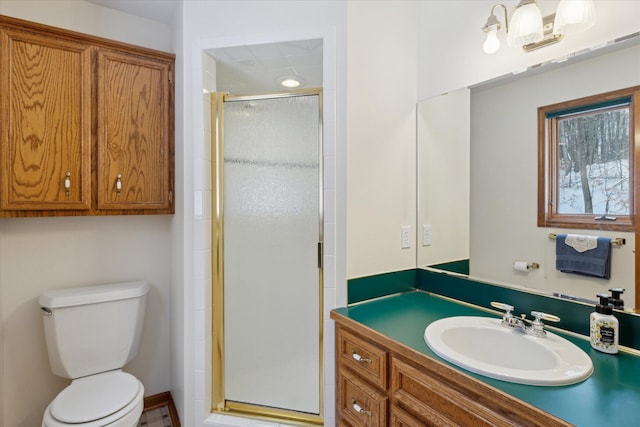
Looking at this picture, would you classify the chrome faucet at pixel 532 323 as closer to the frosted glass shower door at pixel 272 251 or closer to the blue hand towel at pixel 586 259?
the blue hand towel at pixel 586 259

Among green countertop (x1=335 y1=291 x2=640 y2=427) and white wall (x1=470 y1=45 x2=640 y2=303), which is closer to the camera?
green countertop (x1=335 y1=291 x2=640 y2=427)

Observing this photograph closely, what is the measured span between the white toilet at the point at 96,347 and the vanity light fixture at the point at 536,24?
2.19m

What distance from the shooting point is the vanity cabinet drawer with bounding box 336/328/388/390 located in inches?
45.2

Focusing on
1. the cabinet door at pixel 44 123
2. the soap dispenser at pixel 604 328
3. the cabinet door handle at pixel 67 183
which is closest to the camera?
the soap dispenser at pixel 604 328

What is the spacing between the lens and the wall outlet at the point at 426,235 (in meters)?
1.69

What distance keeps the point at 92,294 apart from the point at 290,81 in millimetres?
1672

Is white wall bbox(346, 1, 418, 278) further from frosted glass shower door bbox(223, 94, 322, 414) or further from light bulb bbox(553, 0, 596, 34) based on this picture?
light bulb bbox(553, 0, 596, 34)

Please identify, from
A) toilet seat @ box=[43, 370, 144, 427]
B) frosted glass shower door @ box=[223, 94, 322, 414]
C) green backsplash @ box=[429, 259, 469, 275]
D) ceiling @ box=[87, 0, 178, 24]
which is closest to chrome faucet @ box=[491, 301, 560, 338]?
green backsplash @ box=[429, 259, 469, 275]

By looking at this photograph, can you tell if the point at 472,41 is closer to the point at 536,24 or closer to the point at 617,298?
the point at 536,24

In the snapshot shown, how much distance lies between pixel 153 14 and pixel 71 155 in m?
0.99

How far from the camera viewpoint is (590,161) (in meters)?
1.12

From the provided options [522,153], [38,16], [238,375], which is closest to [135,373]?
[238,375]

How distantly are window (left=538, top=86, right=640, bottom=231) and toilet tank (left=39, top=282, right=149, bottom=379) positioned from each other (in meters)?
2.08

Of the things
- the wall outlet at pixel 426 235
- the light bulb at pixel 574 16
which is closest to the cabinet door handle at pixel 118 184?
the wall outlet at pixel 426 235
